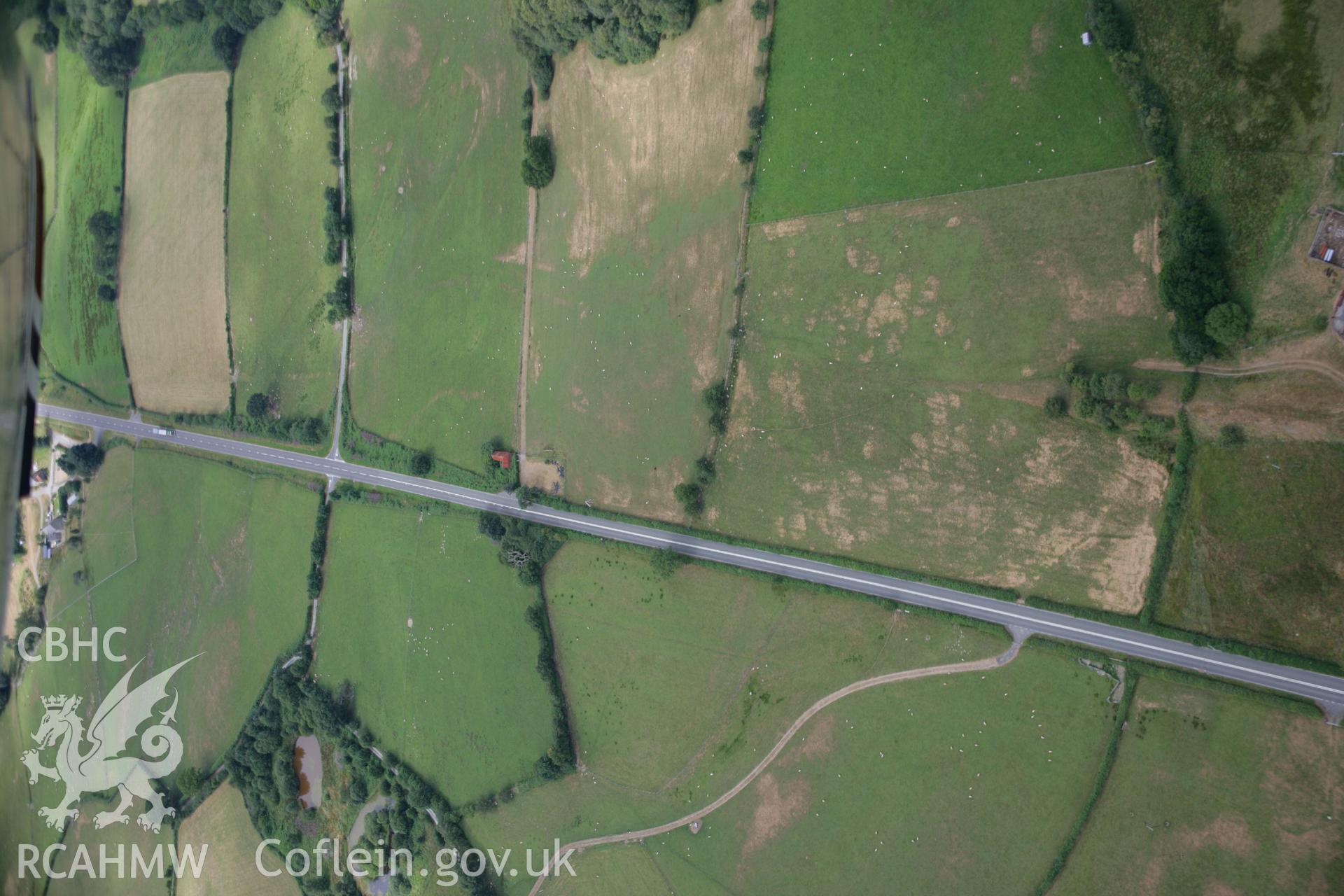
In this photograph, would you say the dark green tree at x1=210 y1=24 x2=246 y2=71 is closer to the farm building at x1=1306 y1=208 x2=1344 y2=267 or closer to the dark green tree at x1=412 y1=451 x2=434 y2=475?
the dark green tree at x1=412 y1=451 x2=434 y2=475

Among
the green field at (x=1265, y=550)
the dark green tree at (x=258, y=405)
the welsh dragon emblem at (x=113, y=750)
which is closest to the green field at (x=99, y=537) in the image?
the welsh dragon emblem at (x=113, y=750)

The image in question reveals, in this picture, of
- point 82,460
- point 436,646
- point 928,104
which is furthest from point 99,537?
point 928,104

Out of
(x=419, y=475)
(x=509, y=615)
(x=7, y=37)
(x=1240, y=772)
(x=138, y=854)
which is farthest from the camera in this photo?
(x=138, y=854)

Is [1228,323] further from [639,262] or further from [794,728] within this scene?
[639,262]

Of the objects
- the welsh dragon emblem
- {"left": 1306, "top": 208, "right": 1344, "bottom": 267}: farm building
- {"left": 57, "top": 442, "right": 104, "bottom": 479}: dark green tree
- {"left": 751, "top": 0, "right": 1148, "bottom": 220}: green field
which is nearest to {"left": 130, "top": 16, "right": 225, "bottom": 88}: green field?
{"left": 57, "top": 442, "right": 104, "bottom": 479}: dark green tree

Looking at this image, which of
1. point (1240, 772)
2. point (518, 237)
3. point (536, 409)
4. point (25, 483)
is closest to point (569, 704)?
point (536, 409)

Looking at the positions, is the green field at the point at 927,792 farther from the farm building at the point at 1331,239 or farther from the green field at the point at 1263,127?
the farm building at the point at 1331,239

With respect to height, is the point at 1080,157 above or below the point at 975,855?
above

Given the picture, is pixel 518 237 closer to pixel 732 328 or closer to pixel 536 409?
pixel 536 409
